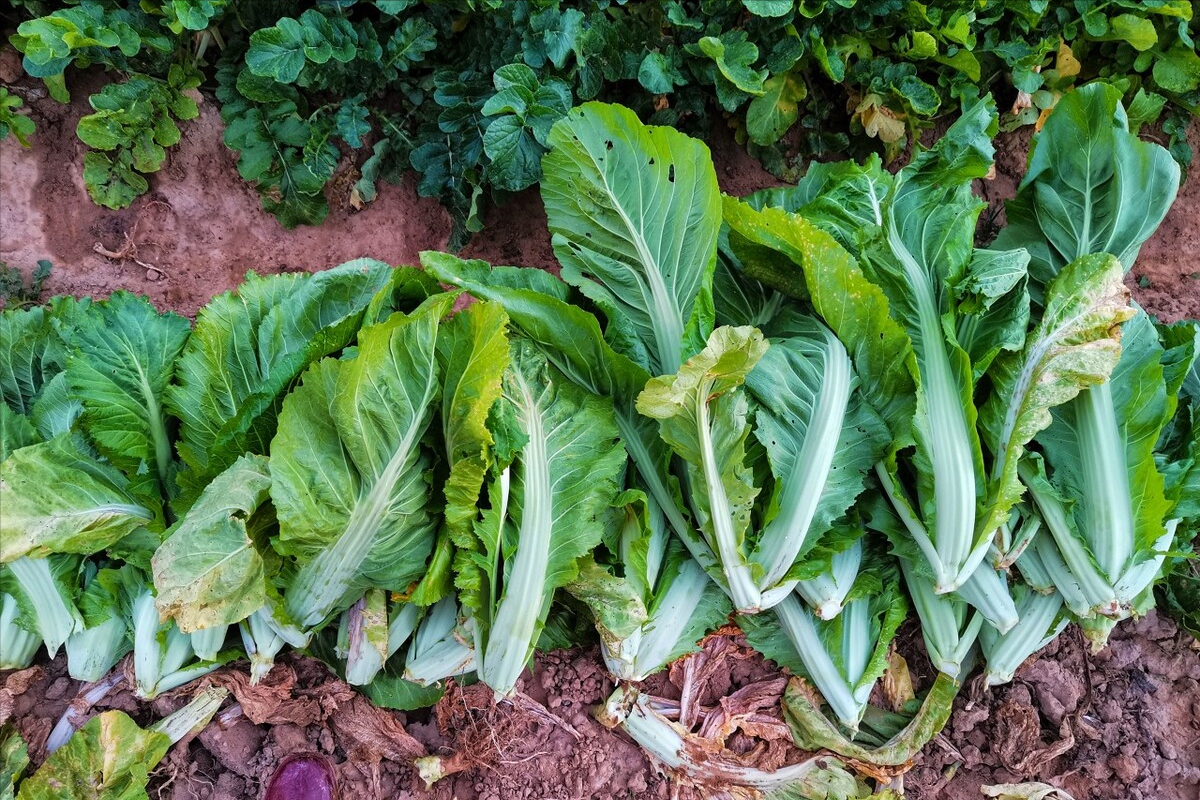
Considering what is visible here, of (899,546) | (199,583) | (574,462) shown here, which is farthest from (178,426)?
(899,546)

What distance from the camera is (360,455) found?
2232mm

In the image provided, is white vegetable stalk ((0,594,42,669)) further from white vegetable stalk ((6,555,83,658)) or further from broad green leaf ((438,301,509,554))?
broad green leaf ((438,301,509,554))

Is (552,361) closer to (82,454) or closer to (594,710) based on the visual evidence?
(594,710)

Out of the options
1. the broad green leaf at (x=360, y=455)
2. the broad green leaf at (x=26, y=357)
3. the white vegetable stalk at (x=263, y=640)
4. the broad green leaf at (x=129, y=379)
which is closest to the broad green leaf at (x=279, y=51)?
the broad green leaf at (x=129, y=379)

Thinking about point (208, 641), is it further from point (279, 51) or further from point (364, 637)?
point (279, 51)

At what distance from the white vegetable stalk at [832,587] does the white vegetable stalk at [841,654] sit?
0.08 m

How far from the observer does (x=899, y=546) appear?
8.68ft

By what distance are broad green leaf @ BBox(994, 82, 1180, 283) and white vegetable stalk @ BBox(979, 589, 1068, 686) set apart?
1.20 meters

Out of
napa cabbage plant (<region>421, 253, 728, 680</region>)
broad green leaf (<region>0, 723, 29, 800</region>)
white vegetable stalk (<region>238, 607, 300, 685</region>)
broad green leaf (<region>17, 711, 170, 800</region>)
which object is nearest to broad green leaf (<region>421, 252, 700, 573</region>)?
napa cabbage plant (<region>421, 253, 728, 680</region>)

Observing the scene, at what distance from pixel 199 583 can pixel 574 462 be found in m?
1.12

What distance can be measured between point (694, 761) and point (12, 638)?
2.38m

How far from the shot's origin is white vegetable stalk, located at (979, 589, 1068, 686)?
2715 millimetres

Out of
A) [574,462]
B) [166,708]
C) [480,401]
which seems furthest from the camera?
[166,708]

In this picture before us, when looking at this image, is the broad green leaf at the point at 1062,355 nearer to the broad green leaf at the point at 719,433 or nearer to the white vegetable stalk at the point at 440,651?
the broad green leaf at the point at 719,433
